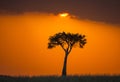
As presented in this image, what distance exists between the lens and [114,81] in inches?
906

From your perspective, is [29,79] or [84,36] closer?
[29,79]

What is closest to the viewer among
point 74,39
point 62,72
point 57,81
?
point 57,81

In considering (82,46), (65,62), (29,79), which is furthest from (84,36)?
(29,79)

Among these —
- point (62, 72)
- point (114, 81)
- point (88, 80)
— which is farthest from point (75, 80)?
point (62, 72)

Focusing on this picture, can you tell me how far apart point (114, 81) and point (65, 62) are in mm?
14610

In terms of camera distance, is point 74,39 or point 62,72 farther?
point 74,39

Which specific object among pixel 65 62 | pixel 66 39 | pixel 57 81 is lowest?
pixel 57 81

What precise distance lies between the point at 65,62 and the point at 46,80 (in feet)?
46.5

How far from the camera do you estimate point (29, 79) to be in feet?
78.4

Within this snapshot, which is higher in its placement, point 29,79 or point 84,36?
point 84,36

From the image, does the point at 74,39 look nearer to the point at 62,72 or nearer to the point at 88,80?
the point at 62,72

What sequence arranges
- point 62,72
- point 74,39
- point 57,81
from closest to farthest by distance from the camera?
point 57,81 → point 62,72 → point 74,39

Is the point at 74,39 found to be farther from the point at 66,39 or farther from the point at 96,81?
the point at 96,81

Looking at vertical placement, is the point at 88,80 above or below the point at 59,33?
below
